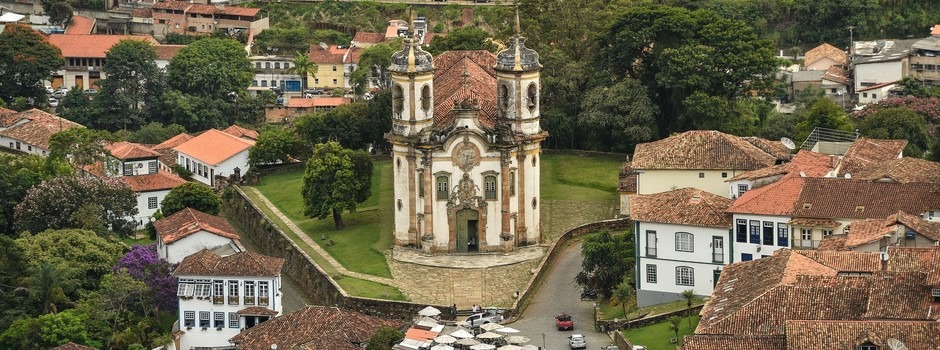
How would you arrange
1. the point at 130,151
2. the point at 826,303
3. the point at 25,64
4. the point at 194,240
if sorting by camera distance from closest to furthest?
the point at 826,303 → the point at 194,240 → the point at 130,151 → the point at 25,64

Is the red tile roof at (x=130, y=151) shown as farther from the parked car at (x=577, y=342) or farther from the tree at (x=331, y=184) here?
the parked car at (x=577, y=342)

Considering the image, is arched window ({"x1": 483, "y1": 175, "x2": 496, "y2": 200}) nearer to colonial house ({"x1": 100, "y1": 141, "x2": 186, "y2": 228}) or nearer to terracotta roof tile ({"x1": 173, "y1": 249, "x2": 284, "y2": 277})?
terracotta roof tile ({"x1": 173, "y1": 249, "x2": 284, "y2": 277})

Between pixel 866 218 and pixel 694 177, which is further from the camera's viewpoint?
pixel 694 177

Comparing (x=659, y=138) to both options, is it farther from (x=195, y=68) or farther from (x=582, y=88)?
(x=195, y=68)

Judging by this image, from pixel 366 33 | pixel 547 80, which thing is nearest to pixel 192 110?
pixel 366 33

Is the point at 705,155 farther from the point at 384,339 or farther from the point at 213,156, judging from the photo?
the point at 213,156

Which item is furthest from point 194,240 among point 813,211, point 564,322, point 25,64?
point 25,64

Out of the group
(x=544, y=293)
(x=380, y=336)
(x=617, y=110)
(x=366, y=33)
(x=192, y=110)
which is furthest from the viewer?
(x=366, y=33)

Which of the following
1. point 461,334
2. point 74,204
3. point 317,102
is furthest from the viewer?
point 317,102
